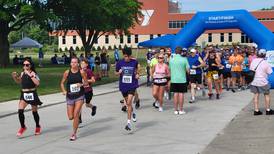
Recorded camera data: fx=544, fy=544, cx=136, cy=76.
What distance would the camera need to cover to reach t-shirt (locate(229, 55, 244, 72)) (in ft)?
72.6

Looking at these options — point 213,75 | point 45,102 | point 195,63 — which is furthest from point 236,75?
point 45,102

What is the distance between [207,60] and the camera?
19328 mm

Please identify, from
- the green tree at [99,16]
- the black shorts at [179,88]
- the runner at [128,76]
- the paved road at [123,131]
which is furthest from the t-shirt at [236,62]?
the green tree at [99,16]

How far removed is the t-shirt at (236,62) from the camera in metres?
22.1

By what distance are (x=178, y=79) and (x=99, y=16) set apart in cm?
3558

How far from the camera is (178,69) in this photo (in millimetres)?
14242

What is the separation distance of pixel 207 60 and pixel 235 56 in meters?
3.34

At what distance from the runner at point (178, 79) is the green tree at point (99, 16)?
90.2 ft

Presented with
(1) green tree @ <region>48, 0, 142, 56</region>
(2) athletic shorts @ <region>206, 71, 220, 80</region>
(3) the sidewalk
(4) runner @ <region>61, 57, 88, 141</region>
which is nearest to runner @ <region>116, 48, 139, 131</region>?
(4) runner @ <region>61, 57, 88, 141</region>

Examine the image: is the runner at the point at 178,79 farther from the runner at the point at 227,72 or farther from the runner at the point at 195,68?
the runner at the point at 227,72

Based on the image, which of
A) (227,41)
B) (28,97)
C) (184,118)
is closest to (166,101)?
(184,118)

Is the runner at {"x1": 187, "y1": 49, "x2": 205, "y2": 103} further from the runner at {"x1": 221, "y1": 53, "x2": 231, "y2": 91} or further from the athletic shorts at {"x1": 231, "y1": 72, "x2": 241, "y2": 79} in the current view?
the athletic shorts at {"x1": 231, "y1": 72, "x2": 241, "y2": 79}

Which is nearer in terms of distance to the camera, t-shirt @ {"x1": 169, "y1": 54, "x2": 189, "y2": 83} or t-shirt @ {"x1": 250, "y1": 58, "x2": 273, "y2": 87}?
t-shirt @ {"x1": 250, "y1": 58, "x2": 273, "y2": 87}

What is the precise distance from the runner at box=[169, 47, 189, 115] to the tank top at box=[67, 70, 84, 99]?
13.7 ft
